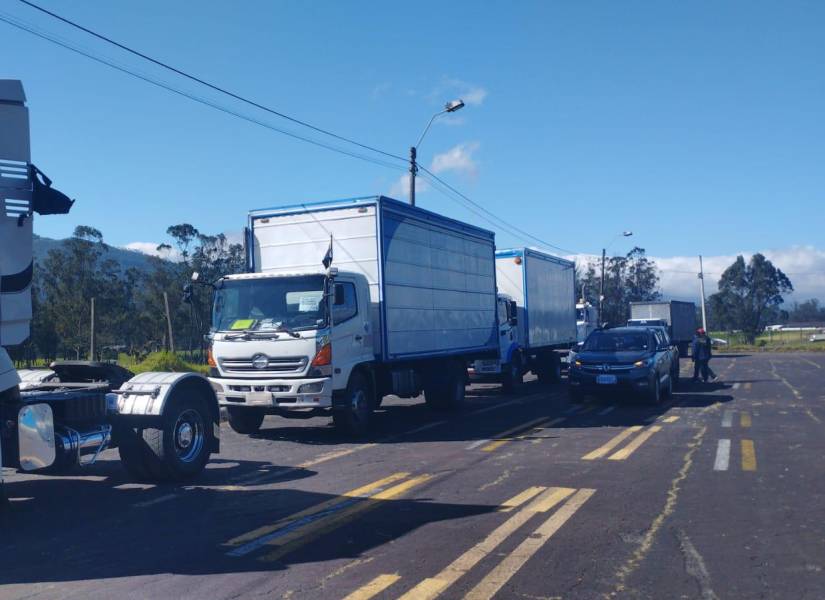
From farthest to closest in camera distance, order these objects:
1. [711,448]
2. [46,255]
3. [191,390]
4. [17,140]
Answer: [46,255]
[711,448]
[191,390]
[17,140]

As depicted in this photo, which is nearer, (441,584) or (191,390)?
(441,584)

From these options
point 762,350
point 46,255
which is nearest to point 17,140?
point 46,255

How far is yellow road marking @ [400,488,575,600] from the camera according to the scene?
4.90 metres

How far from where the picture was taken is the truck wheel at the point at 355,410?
1184 centimetres

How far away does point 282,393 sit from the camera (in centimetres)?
1131

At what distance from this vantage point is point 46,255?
106 feet

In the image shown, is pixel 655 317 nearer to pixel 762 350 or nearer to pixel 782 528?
pixel 762 350

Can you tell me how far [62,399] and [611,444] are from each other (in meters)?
7.37

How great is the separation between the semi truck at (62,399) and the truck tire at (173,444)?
0.04 feet

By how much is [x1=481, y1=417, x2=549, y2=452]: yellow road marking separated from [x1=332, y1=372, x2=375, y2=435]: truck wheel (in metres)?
2.17

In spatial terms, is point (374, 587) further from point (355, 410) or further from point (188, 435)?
point (355, 410)

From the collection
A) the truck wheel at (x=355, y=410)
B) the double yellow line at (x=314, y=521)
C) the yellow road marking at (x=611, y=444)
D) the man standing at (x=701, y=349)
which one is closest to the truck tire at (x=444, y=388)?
the truck wheel at (x=355, y=410)

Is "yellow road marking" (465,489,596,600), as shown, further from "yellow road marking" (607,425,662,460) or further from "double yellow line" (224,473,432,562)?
"yellow road marking" (607,425,662,460)

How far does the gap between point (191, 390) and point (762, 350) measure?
173ft
